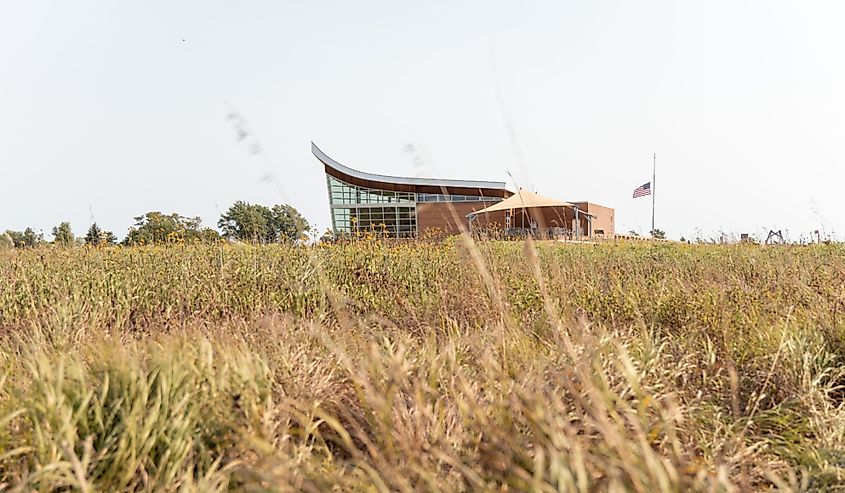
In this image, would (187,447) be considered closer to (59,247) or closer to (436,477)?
(436,477)

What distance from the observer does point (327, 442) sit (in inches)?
75.7

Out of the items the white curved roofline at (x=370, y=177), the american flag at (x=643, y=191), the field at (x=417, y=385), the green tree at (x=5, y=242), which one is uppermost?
the white curved roofline at (x=370, y=177)

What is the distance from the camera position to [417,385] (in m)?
1.41

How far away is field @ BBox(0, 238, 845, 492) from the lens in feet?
4.61

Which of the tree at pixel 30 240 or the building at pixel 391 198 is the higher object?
the building at pixel 391 198

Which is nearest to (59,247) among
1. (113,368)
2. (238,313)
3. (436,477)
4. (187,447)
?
(238,313)

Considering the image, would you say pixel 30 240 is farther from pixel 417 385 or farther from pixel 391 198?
pixel 391 198

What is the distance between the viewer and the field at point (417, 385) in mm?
1405

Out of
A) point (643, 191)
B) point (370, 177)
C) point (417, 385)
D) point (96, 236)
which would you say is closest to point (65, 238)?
point (96, 236)

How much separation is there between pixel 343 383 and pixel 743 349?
2246mm

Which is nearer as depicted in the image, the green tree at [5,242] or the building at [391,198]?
the green tree at [5,242]

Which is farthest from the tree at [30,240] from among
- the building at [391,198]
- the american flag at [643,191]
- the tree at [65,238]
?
the building at [391,198]

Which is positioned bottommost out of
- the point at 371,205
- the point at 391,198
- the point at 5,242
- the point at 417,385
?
the point at 417,385

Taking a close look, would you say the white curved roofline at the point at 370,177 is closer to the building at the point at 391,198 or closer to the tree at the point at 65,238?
the building at the point at 391,198
